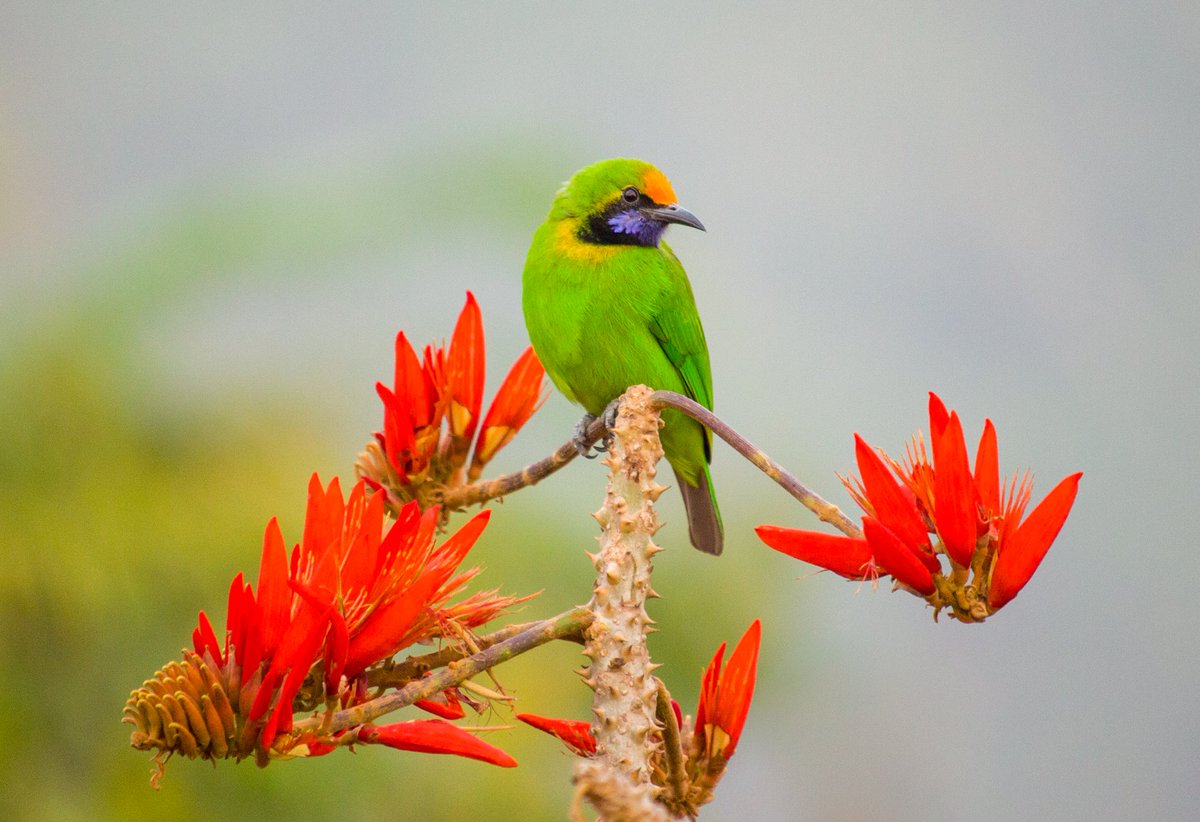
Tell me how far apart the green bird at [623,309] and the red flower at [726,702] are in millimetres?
555

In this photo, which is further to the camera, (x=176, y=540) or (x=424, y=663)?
(x=176, y=540)

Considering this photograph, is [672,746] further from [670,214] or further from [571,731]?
[670,214]

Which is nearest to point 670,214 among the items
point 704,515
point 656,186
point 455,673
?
point 656,186

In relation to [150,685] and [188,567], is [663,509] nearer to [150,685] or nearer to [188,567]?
[188,567]

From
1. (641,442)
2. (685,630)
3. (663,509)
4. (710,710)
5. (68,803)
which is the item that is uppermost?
(641,442)

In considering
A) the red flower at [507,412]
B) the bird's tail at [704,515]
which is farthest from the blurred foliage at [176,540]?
the red flower at [507,412]

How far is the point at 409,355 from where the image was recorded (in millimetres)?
766

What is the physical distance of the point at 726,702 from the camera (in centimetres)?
61

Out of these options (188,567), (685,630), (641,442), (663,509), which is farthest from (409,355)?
(663,509)

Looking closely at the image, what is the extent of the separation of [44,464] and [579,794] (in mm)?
1921

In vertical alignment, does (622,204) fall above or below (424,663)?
above

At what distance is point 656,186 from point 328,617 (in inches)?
33.0

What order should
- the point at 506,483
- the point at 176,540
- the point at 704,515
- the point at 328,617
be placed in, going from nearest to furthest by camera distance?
the point at 328,617
the point at 506,483
the point at 704,515
the point at 176,540

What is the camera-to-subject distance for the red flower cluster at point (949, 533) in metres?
0.58
